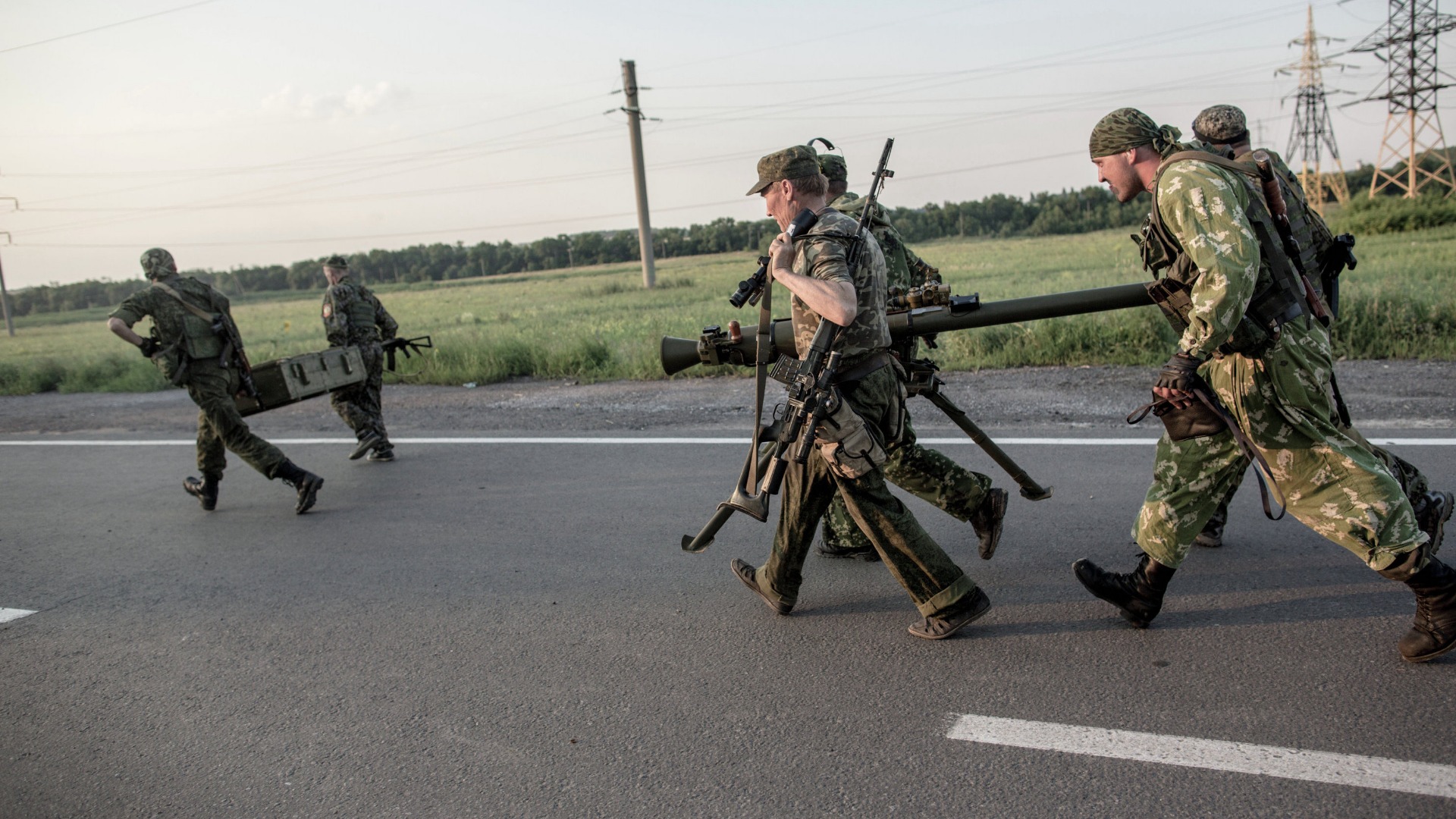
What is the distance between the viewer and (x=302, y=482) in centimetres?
596

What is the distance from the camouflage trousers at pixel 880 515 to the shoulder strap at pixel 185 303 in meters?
4.46

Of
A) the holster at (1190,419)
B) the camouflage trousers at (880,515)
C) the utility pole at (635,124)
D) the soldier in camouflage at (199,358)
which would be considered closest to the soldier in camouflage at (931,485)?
the camouflage trousers at (880,515)

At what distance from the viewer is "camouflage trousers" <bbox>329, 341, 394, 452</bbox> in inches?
289

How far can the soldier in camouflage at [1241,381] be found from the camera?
2895 millimetres

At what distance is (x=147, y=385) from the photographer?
12.9m

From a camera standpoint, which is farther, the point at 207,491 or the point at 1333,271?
the point at 207,491

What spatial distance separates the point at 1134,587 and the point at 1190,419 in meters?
0.65

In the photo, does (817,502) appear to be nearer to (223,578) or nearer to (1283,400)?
(1283,400)

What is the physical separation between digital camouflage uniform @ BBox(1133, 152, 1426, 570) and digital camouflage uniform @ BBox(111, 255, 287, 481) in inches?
205

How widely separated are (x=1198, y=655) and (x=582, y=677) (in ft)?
6.73

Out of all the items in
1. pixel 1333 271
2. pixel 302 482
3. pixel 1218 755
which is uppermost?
pixel 1333 271

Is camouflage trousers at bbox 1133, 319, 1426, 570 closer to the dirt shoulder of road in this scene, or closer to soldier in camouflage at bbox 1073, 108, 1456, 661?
soldier in camouflage at bbox 1073, 108, 1456, 661

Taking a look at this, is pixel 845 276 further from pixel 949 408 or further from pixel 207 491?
pixel 207 491

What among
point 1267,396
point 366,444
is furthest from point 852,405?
point 366,444
